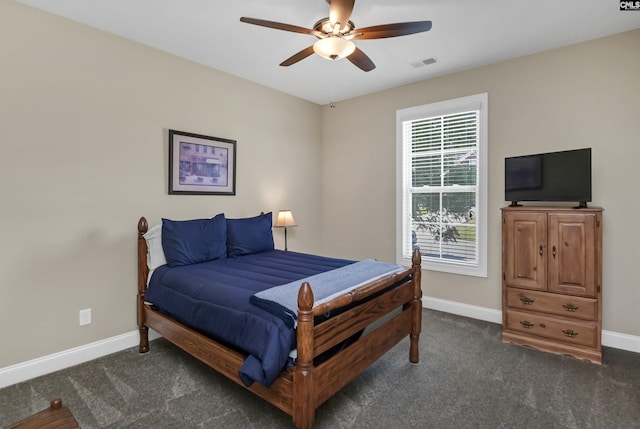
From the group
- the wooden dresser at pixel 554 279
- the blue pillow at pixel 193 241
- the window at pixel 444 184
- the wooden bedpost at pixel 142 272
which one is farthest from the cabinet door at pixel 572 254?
the wooden bedpost at pixel 142 272

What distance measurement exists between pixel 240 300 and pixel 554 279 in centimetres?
269

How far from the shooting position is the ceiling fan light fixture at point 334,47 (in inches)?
85.6

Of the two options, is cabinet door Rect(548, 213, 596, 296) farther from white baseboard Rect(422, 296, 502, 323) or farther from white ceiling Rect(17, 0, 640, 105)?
white ceiling Rect(17, 0, 640, 105)

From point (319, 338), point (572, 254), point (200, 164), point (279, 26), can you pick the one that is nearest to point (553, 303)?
point (572, 254)

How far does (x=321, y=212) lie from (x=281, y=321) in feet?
11.1

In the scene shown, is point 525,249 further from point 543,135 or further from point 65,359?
point 65,359

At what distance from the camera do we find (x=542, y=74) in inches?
126

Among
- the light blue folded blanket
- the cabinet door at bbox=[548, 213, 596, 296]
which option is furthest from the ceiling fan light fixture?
the cabinet door at bbox=[548, 213, 596, 296]

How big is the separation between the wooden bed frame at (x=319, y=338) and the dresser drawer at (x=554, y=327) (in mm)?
1064

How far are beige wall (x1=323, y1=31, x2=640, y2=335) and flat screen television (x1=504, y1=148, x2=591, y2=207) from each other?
31 cm

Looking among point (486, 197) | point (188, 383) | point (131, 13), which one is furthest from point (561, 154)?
point (131, 13)

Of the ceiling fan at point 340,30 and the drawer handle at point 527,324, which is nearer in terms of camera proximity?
the ceiling fan at point 340,30

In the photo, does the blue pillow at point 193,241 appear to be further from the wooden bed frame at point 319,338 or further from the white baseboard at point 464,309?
the white baseboard at point 464,309

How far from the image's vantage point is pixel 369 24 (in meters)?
2.70
